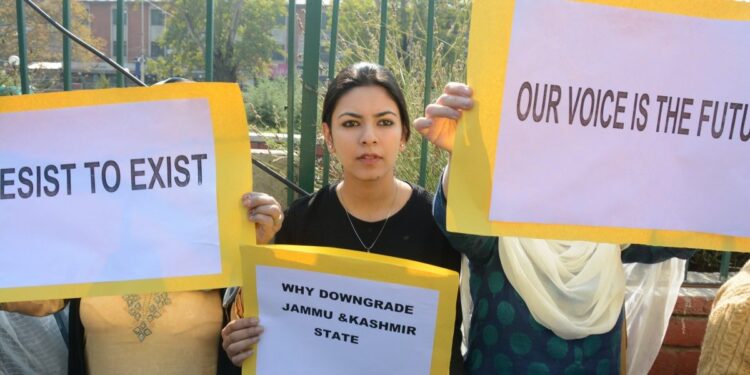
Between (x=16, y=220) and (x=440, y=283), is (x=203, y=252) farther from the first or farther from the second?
(x=440, y=283)

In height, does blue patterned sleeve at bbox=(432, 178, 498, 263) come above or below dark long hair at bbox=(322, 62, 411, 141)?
below

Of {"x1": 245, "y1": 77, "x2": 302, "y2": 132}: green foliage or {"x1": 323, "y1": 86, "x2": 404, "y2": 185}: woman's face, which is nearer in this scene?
{"x1": 323, "y1": 86, "x2": 404, "y2": 185}: woman's face

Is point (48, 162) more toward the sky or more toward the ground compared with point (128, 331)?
more toward the sky

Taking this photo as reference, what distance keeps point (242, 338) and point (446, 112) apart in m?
0.86

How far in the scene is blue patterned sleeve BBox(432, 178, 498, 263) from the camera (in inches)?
82.6

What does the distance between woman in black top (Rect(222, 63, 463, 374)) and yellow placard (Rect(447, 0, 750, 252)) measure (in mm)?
472

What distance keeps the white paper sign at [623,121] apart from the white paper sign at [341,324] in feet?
1.26

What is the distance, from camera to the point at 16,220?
2.11 metres

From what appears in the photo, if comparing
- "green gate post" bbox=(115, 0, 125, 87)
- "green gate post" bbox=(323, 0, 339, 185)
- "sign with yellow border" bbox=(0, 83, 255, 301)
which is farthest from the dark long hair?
"green gate post" bbox=(115, 0, 125, 87)

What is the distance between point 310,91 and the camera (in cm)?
310

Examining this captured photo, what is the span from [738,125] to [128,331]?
71.4 inches

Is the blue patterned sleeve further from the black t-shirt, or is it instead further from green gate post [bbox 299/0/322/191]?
green gate post [bbox 299/0/322/191]

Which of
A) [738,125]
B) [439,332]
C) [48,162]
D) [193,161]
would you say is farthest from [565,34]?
[48,162]

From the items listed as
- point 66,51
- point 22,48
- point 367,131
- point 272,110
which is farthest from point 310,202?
point 272,110
